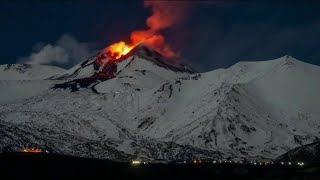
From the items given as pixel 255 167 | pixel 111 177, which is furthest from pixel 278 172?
pixel 111 177

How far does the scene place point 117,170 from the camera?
178250 mm

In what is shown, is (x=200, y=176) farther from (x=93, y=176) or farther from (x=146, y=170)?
(x=93, y=176)

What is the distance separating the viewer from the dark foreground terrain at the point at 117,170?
167 meters

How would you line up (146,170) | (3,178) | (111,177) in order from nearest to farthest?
1. (3,178)
2. (111,177)
3. (146,170)

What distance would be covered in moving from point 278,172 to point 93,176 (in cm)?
5501

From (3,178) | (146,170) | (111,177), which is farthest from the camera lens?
(146,170)

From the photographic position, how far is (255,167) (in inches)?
7456

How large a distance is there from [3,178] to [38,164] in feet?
35.9

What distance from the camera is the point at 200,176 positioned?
18325cm

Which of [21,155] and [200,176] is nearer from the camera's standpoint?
[21,155]

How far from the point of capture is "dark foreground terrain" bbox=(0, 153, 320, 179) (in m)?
167

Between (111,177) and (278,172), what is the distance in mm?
49589

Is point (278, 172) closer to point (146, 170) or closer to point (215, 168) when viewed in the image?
point (215, 168)

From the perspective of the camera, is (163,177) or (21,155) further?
(163,177)
